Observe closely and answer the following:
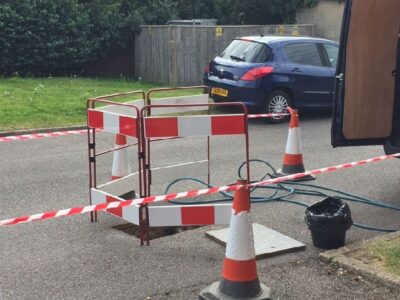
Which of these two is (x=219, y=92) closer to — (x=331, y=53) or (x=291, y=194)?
(x=331, y=53)

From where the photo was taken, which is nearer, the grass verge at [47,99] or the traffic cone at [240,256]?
the traffic cone at [240,256]

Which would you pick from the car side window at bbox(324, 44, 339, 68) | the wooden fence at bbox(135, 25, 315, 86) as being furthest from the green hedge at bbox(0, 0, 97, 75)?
the car side window at bbox(324, 44, 339, 68)

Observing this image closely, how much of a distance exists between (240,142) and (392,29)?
13.2 ft

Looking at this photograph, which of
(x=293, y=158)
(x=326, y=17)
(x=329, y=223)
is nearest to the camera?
(x=329, y=223)

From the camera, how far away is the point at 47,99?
1425cm

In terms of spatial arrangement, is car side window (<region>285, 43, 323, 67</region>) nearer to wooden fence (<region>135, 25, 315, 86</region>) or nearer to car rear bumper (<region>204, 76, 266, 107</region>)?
car rear bumper (<region>204, 76, 266, 107</region>)

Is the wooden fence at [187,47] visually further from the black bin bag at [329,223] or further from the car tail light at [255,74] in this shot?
the black bin bag at [329,223]

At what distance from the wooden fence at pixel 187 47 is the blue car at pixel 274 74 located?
531 centimetres

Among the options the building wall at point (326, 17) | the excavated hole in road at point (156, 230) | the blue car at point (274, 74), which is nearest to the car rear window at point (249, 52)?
the blue car at point (274, 74)

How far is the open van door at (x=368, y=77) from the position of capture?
7.03 metres

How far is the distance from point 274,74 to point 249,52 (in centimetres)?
69

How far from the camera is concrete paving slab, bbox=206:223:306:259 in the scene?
17.7 ft

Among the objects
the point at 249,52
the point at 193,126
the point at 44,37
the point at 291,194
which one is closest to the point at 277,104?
the point at 249,52

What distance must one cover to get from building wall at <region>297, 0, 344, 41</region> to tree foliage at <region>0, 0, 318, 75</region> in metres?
0.34
